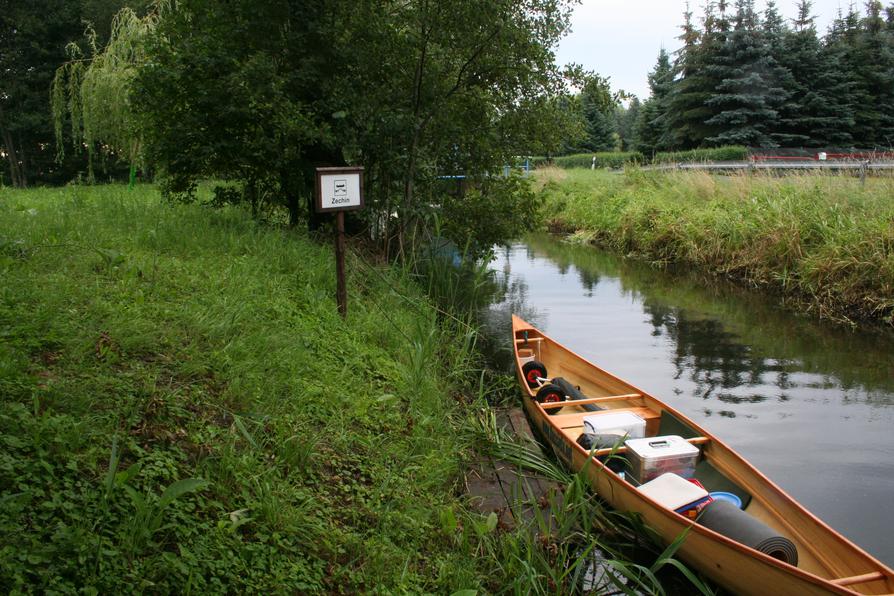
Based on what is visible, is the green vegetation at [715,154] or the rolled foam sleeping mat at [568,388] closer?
the rolled foam sleeping mat at [568,388]

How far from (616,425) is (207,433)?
3.23m

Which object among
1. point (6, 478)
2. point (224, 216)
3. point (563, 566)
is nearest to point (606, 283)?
point (224, 216)

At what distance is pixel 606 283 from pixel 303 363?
1057 cm

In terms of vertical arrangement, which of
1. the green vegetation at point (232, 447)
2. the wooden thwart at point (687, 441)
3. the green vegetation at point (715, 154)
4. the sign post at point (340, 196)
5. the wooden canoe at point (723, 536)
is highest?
the green vegetation at point (715, 154)

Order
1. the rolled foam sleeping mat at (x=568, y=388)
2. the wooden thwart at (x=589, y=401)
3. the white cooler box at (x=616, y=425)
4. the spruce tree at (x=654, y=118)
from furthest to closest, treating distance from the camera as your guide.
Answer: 1. the spruce tree at (x=654, y=118)
2. the rolled foam sleeping mat at (x=568, y=388)
3. the wooden thwart at (x=589, y=401)
4. the white cooler box at (x=616, y=425)

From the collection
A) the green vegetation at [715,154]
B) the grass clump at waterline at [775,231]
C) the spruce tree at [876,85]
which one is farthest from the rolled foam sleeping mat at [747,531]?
the spruce tree at [876,85]

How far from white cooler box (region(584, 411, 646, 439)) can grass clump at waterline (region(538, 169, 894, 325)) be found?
19.2 feet

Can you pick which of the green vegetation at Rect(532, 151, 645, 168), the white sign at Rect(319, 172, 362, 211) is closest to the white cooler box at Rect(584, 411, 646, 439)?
the white sign at Rect(319, 172, 362, 211)

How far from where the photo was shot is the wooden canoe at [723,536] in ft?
12.0

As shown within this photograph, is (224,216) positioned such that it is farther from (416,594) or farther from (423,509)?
(416,594)

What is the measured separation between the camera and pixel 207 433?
3.63 metres

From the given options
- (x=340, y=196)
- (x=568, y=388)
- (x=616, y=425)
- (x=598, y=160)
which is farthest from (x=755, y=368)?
(x=598, y=160)

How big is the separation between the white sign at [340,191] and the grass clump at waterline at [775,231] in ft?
16.9

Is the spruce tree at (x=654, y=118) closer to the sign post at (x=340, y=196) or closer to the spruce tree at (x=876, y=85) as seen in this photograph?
the spruce tree at (x=876, y=85)
